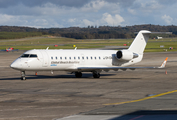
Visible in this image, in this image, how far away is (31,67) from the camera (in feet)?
101

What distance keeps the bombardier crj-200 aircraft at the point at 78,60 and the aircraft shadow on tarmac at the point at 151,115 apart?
16.1 m

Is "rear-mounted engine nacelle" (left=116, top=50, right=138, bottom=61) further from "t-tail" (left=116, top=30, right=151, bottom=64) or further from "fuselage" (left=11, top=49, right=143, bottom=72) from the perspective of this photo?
"fuselage" (left=11, top=49, right=143, bottom=72)

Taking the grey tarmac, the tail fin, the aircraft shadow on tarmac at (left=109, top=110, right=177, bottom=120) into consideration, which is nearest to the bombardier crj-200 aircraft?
the tail fin

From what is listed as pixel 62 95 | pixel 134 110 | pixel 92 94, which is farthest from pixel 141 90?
pixel 134 110

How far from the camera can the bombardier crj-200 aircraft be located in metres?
31.1

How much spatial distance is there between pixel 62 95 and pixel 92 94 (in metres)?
2.23

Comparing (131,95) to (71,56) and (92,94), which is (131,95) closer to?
(92,94)

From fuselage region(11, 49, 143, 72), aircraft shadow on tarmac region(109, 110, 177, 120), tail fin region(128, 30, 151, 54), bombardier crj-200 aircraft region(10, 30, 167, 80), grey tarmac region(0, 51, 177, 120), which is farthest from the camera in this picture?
tail fin region(128, 30, 151, 54)

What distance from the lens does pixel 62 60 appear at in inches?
1267

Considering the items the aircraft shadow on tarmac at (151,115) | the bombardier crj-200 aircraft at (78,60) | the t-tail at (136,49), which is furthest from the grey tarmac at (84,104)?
the t-tail at (136,49)

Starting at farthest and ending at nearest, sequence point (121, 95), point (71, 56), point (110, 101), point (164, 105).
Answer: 1. point (71, 56)
2. point (121, 95)
3. point (110, 101)
4. point (164, 105)

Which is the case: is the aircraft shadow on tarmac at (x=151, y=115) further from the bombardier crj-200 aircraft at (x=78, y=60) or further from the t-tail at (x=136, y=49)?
the t-tail at (x=136, y=49)

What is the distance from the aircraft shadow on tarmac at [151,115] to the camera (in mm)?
13976

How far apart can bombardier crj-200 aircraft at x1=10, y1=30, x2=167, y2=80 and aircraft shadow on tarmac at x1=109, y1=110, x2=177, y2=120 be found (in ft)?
52.7
